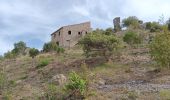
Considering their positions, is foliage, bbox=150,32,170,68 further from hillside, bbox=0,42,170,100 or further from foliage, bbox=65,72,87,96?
foliage, bbox=65,72,87,96

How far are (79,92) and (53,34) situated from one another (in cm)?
4104

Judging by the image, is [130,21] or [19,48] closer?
[19,48]

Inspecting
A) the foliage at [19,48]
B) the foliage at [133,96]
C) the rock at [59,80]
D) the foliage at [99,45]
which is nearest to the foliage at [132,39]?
the foliage at [99,45]

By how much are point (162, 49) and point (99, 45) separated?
663 cm

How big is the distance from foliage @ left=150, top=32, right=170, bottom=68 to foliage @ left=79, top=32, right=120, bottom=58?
16.1ft

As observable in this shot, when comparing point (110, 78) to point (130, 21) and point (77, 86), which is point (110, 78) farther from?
point (130, 21)

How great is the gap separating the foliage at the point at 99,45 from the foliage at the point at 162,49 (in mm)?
4899

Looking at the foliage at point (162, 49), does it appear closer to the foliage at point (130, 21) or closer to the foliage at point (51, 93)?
the foliage at point (51, 93)

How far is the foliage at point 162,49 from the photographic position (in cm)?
2303

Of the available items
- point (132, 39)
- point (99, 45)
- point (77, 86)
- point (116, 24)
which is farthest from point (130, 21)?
point (77, 86)

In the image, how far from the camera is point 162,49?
76.7 feet

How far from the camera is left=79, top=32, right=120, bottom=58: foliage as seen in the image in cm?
2861

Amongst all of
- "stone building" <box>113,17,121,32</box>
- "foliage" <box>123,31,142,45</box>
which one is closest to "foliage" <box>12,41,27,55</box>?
"stone building" <box>113,17,121,32</box>

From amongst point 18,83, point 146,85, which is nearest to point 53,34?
point 18,83
